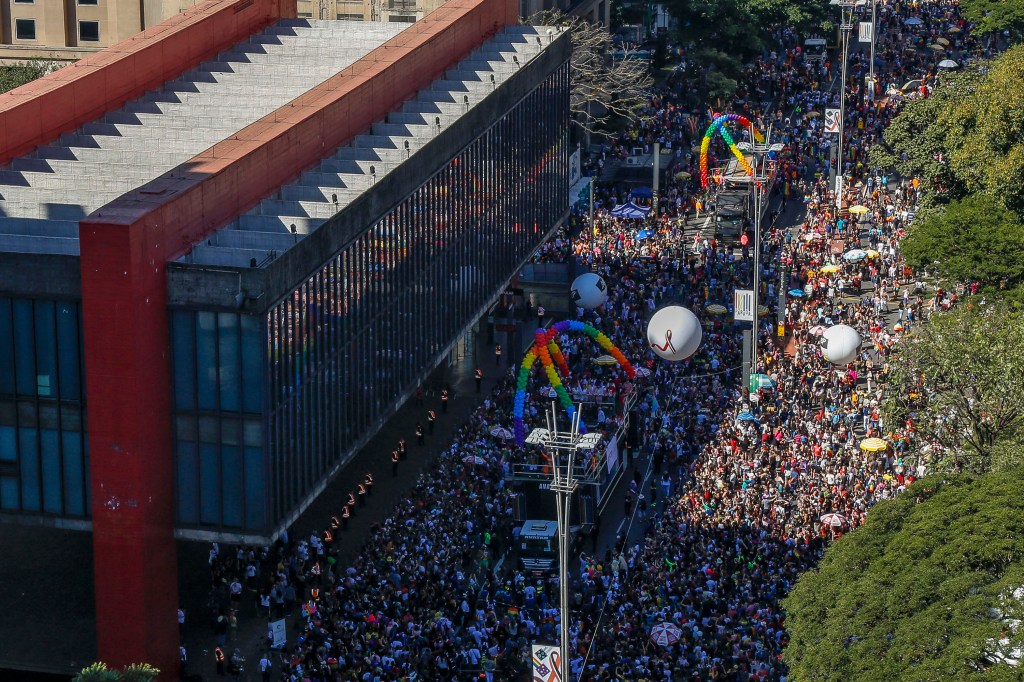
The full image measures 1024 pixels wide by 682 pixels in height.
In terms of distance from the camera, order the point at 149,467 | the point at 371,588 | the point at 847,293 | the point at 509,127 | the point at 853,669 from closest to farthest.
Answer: the point at 853,669, the point at 149,467, the point at 371,588, the point at 509,127, the point at 847,293

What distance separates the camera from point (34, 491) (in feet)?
223

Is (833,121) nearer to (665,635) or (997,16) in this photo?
(997,16)

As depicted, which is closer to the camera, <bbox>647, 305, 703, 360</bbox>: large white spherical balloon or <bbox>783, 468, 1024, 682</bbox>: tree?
<bbox>783, 468, 1024, 682</bbox>: tree

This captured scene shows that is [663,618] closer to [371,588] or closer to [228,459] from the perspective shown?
[371,588]

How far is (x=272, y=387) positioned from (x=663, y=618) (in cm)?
1460

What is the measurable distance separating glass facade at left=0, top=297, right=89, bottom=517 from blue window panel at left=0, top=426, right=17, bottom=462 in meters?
0.03

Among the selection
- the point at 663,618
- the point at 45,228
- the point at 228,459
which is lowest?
the point at 663,618

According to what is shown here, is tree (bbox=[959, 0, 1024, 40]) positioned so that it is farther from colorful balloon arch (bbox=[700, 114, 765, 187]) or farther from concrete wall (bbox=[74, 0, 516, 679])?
concrete wall (bbox=[74, 0, 516, 679])

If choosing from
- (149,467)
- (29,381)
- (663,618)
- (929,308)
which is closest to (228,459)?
(149,467)

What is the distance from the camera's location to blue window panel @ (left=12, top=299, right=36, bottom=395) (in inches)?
2591

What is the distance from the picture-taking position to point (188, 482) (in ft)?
220

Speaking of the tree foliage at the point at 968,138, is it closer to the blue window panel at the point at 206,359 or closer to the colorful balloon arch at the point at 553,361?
the colorful balloon arch at the point at 553,361

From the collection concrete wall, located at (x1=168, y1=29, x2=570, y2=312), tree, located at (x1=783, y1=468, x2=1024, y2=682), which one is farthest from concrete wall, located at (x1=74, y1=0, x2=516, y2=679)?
tree, located at (x1=783, y1=468, x2=1024, y2=682)

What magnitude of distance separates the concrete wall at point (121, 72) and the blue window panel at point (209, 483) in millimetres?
16440
